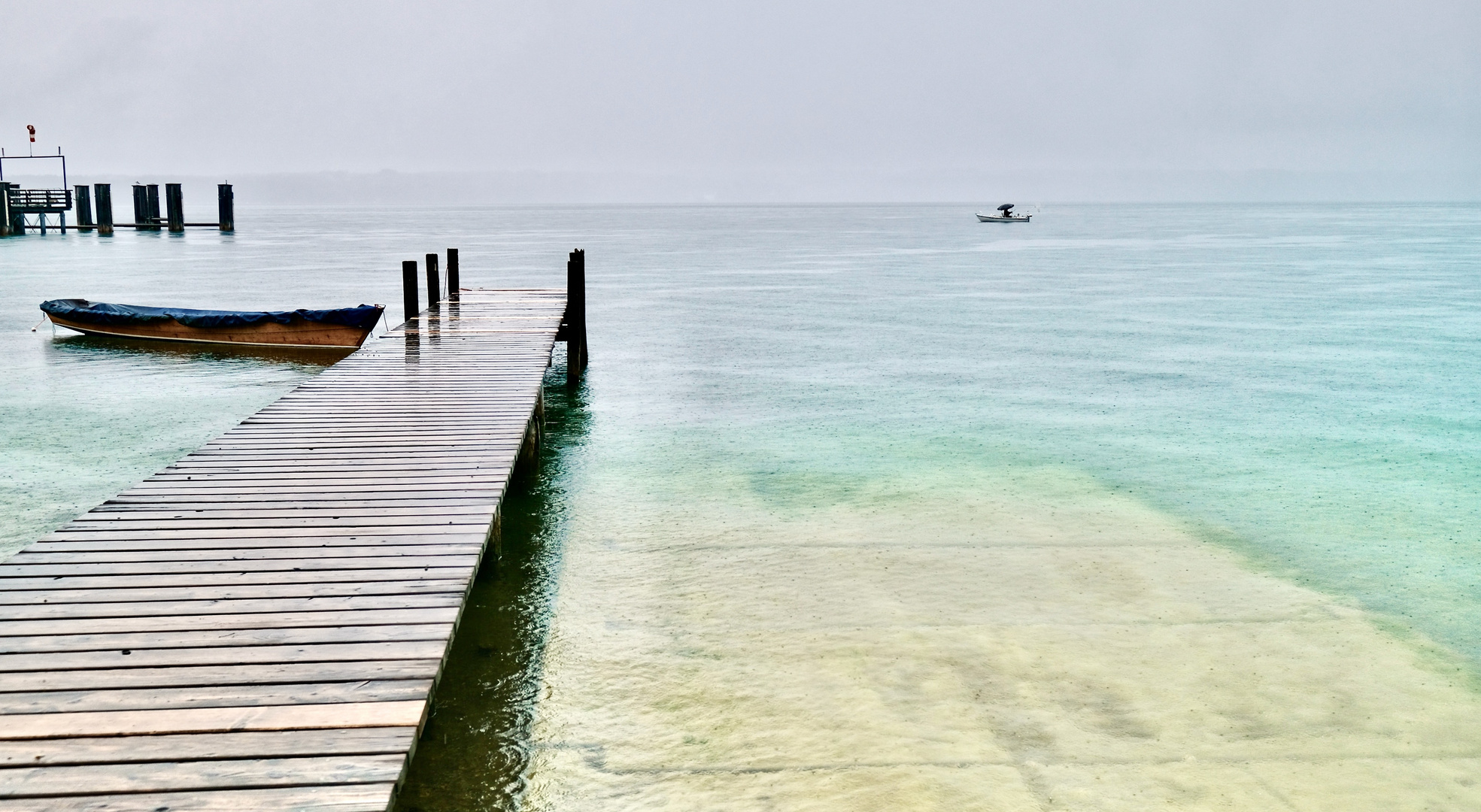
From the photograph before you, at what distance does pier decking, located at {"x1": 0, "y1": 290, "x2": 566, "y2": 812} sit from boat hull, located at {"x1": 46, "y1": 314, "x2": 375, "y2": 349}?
1239 centimetres

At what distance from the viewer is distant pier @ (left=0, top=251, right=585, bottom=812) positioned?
3904 millimetres

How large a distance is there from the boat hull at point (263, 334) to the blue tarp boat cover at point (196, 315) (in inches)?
2.9

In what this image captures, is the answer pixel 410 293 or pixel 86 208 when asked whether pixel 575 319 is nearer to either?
pixel 410 293

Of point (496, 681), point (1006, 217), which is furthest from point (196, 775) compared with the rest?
point (1006, 217)

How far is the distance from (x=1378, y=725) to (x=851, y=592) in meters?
3.52

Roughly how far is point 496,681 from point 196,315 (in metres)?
17.9

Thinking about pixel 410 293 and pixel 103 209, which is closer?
pixel 410 293

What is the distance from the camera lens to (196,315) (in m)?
22.2

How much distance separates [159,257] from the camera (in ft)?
170

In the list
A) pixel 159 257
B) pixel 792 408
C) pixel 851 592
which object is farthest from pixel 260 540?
pixel 159 257

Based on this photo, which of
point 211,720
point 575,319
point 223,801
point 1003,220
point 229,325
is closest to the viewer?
Answer: point 223,801

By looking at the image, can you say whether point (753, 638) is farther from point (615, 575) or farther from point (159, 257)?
point (159, 257)

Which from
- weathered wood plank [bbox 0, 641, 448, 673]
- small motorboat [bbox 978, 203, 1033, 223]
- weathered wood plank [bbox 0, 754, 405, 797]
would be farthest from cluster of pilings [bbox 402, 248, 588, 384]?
small motorboat [bbox 978, 203, 1033, 223]

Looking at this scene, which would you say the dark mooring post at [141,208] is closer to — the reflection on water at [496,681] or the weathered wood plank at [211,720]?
the reflection on water at [496,681]
